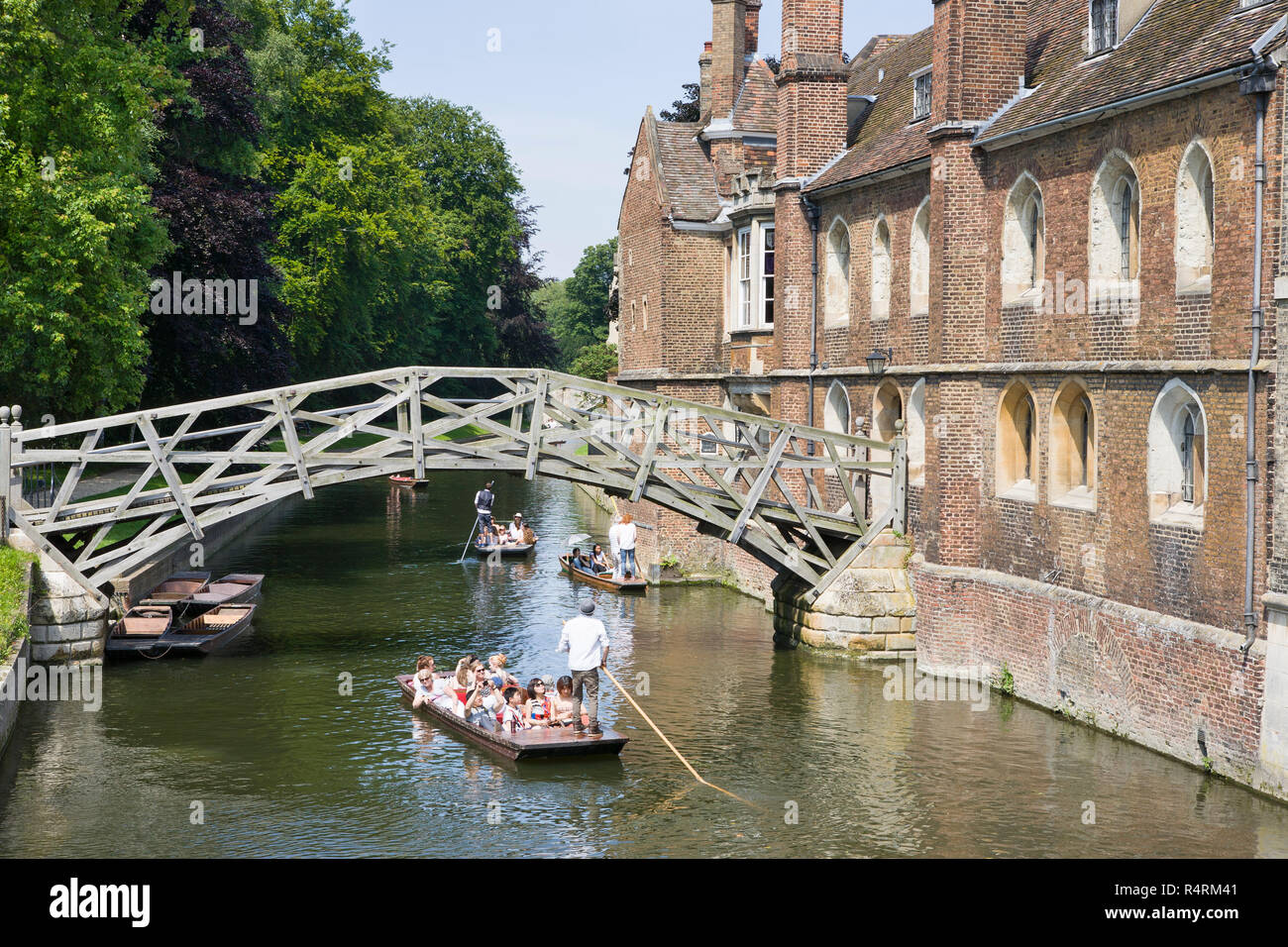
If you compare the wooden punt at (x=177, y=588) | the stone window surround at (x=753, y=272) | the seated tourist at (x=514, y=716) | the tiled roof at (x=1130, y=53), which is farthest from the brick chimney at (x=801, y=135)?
the wooden punt at (x=177, y=588)

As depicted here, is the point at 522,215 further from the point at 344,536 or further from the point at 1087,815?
the point at 1087,815

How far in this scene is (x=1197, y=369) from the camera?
15664 millimetres

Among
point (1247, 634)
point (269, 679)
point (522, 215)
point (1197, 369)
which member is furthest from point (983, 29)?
point (522, 215)

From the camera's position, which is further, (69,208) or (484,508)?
(484,508)

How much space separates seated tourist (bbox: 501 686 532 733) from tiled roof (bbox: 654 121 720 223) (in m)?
14.7

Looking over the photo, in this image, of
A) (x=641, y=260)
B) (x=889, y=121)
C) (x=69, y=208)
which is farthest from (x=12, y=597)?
(x=641, y=260)

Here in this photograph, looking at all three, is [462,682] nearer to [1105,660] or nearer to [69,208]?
[1105,660]

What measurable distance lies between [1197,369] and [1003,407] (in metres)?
4.73

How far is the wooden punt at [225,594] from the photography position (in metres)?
24.4

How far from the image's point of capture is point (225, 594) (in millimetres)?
25188

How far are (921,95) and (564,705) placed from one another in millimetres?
12275

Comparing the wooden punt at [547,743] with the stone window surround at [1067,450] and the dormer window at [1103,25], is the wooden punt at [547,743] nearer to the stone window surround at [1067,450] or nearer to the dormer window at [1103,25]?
the stone window surround at [1067,450]

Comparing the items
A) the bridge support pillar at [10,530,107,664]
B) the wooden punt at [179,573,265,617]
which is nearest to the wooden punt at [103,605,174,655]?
the bridge support pillar at [10,530,107,664]

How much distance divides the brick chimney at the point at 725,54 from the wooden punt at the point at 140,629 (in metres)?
15.4
